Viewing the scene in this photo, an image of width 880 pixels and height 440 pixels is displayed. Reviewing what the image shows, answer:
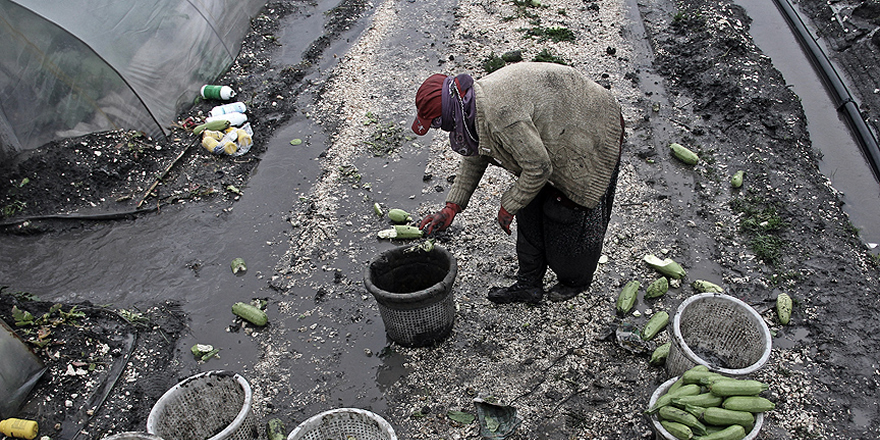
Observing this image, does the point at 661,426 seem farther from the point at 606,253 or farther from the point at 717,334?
the point at 606,253

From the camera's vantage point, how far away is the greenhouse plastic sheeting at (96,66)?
722 centimetres

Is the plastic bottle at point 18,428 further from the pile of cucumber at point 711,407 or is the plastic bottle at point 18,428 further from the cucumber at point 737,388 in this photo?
the cucumber at point 737,388

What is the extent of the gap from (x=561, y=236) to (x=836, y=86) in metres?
6.57

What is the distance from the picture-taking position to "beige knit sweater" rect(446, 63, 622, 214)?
414 centimetres

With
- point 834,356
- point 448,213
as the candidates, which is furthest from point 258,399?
point 834,356

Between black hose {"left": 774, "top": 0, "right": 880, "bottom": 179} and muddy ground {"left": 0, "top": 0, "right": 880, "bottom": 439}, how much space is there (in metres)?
0.40

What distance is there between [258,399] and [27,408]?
→ 2.05 meters

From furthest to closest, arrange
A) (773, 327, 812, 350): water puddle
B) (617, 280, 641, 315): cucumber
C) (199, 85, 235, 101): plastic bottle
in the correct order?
(199, 85, 235, 101): plastic bottle, (617, 280, 641, 315): cucumber, (773, 327, 812, 350): water puddle

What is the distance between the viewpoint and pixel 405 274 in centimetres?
540

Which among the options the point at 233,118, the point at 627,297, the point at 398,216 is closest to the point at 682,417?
the point at 627,297

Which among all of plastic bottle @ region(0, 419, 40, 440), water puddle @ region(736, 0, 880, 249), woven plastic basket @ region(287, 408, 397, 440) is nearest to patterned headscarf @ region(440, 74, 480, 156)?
woven plastic basket @ region(287, 408, 397, 440)

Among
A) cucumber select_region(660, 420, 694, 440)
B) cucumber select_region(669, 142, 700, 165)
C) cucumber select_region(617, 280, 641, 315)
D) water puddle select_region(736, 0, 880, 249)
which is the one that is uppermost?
water puddle select_region(736, 0, 880, 249)

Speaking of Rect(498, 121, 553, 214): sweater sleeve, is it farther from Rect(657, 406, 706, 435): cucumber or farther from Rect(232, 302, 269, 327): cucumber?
Rect(232, 302, 269, 327): cucumber

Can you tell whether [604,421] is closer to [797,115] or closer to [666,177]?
[666,177]
